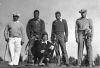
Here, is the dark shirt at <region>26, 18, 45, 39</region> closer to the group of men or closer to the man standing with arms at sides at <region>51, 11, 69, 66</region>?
the group of men

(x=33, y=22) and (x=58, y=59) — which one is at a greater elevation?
(x=33, y=22)

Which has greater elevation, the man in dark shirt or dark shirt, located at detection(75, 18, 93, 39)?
dark shirt, located at detection(75, 18, 93, 39)

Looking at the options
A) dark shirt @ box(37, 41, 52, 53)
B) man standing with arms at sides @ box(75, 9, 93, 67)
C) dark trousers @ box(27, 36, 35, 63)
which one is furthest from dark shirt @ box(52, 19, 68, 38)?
dark shirt @ box(37, 41, 52, 53)

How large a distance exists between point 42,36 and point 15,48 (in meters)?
1.30

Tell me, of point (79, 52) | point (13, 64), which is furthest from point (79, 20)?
point (13, 64)

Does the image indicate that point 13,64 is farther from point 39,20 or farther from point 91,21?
point 91,21

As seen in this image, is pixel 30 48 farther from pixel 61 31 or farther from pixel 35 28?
pixel 61 31

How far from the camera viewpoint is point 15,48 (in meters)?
8.84

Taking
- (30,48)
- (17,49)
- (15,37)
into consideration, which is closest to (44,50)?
(30,48)

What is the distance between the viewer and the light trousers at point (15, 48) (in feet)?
28.4

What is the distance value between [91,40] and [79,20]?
1.02 m

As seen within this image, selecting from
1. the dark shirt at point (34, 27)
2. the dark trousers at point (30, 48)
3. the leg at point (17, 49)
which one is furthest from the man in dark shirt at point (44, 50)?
the leg at point (17, 49)

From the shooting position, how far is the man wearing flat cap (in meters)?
8.71

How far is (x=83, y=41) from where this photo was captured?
368 inches
